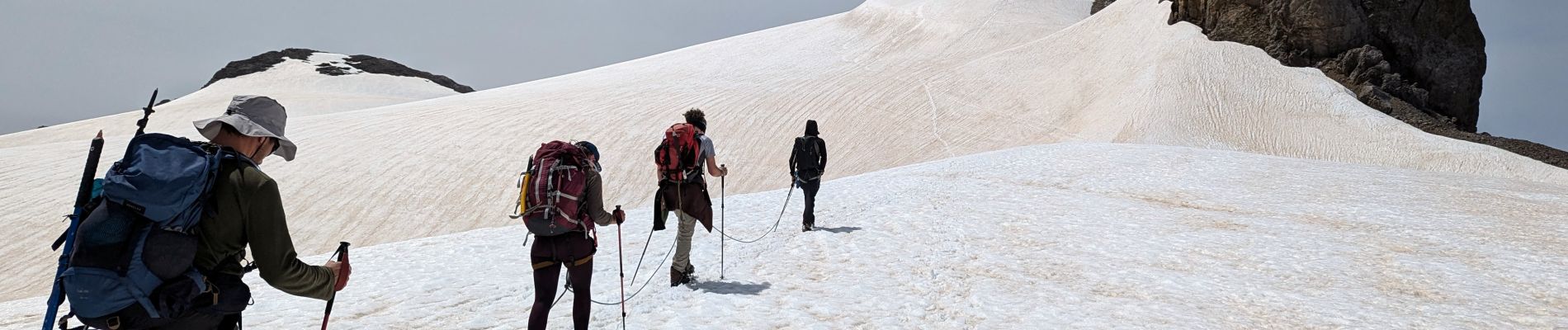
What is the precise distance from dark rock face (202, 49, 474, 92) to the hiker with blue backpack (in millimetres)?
74510

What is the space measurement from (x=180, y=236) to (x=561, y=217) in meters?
2.40

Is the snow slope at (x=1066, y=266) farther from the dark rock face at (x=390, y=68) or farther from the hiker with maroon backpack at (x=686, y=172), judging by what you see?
the dark rock face at (x=390, y=68)

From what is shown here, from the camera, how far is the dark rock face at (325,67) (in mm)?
69812

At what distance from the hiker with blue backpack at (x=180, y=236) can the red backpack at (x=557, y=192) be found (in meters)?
1.94

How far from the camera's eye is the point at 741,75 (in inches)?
1503

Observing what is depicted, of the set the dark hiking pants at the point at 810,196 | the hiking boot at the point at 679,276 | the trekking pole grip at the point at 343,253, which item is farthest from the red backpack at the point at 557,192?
the dark hiking pants at the point at 810,196

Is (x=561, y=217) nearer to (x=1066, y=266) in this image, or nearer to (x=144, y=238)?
(x=144, y=238)

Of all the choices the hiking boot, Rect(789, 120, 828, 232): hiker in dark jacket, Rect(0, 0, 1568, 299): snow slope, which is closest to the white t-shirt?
the hiking boot

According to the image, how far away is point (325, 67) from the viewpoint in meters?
70.4

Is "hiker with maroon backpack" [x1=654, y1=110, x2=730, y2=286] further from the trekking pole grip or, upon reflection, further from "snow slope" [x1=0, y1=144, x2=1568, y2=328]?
the trekking pole grip

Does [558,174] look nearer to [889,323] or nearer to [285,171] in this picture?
[889,323]

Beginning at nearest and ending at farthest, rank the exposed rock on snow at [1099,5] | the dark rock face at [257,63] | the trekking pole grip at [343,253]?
the trekking pole grip at [343,253], the exposed rock on snow at [1099,5], the dark rock face at [257,63]

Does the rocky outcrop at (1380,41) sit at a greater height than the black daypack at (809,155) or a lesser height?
greater

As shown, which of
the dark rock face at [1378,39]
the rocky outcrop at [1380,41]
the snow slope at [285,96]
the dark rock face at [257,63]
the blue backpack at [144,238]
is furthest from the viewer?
the dark rock face at [257,63]
